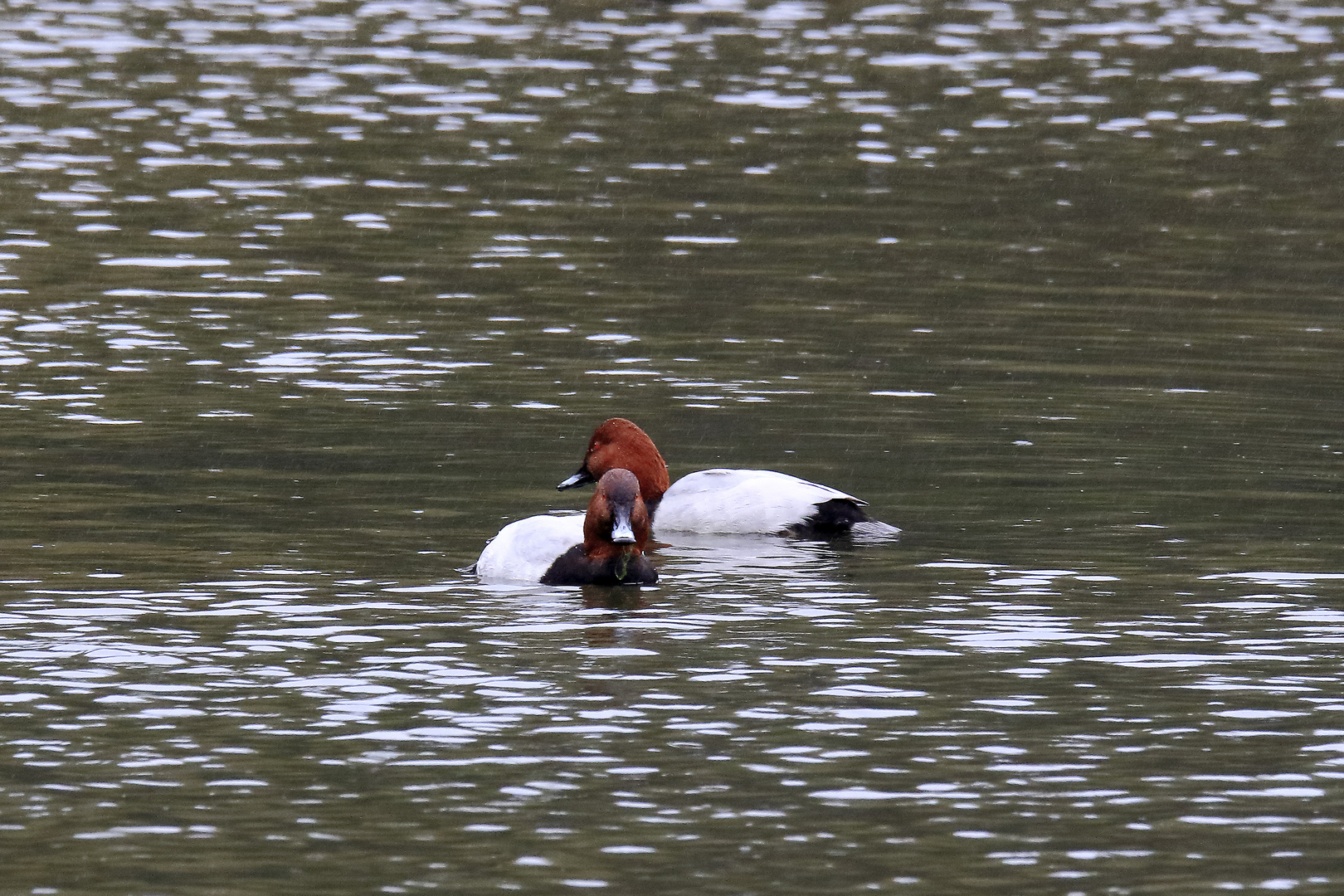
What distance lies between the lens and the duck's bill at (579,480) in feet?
46.9

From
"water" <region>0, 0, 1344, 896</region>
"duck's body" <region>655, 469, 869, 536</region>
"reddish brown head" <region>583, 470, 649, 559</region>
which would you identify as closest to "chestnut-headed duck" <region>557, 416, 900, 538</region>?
"duck's body" <region>655, 469, 869, 536</region>

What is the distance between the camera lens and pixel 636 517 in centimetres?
1274

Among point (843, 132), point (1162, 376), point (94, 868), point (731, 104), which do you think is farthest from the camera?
point (731, 104)

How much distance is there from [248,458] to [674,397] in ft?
11.0

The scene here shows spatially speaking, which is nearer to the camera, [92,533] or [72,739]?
[72,739]

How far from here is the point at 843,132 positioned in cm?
2922

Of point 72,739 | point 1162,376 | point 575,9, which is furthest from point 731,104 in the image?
point 72,739

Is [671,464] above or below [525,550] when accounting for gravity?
below

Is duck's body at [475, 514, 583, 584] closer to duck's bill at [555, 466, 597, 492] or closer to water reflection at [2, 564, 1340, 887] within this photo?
water reflection at [2, 564, 1340, 887]

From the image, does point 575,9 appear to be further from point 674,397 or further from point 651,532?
point 651,532

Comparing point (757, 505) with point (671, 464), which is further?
point (671, 464)

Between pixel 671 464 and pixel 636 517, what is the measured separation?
257 centimetres

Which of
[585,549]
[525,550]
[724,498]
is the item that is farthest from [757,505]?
[525,550]

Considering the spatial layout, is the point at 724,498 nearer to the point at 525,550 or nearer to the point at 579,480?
the point at 579,480
